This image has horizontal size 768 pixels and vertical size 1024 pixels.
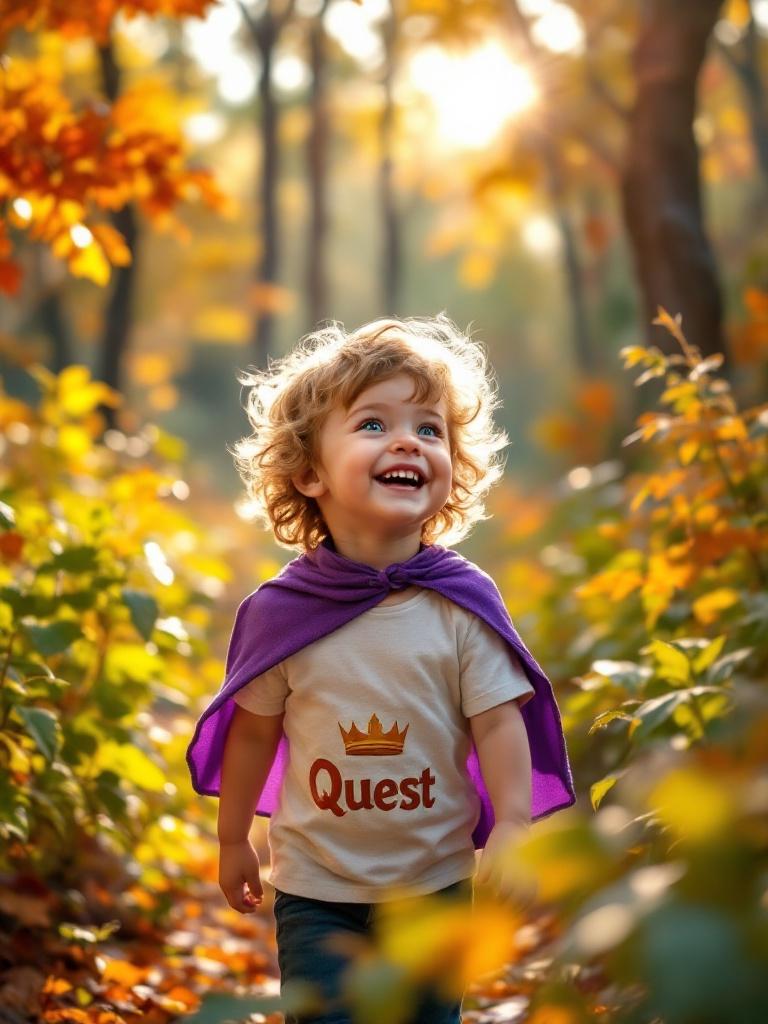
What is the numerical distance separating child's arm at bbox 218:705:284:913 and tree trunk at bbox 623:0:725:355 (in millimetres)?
3788

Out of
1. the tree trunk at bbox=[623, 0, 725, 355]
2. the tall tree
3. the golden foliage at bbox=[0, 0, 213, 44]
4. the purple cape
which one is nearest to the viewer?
the purple cape

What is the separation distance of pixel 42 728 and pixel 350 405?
32.2 inches

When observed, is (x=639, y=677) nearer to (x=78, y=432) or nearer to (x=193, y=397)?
(x=78, y=432)

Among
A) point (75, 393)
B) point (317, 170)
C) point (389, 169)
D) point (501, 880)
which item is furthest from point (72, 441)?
point (389, 169)

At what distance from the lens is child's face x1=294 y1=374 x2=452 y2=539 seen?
2238 mm

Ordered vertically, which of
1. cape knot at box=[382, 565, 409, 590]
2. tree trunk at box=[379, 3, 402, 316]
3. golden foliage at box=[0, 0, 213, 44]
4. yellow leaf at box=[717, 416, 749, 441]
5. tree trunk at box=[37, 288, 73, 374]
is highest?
tree trunk at box=[379, 3, 402, 316]

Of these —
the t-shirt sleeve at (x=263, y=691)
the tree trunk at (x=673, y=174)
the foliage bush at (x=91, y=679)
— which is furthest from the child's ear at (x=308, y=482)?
the tree trunk at (x=673, y=174)

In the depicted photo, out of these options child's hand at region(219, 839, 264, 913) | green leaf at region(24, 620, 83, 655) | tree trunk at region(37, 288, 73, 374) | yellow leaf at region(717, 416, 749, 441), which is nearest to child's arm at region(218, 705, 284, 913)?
child's hand at region(219, 839, 264, 913)

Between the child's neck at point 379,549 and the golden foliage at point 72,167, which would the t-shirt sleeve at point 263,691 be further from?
the golden foliage at point 72,167

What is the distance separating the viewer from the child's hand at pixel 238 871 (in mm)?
2299

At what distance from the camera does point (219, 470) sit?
27.9 meters

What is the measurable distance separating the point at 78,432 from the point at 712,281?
3066mm

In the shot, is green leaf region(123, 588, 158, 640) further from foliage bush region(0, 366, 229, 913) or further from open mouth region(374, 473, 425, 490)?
open mouth region(374, 473, 425, 490)

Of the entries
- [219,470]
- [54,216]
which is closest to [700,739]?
[54,216]
